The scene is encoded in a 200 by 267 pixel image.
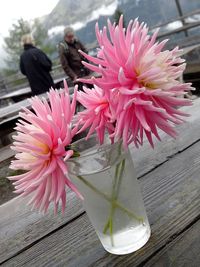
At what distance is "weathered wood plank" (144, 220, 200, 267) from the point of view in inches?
19.7

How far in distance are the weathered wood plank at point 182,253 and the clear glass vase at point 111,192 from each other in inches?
1.6

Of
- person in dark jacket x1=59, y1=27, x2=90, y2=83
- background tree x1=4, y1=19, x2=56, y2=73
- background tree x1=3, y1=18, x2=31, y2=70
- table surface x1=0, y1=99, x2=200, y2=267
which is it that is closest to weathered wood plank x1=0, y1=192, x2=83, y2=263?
table surface x1=0, y1=99, x2=200, y2=267

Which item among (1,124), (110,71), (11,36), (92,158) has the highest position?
(11,36)

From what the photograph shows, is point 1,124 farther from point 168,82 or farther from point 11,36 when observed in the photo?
point 11,36

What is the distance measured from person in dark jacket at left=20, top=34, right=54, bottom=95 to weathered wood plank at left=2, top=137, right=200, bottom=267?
3.49m

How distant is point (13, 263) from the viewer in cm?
65

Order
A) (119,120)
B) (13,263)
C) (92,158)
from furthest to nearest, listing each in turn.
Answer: (13,263) < (92,158) < (119,120)

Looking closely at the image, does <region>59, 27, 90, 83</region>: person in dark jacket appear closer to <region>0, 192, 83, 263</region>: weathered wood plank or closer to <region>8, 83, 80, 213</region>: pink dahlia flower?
<region>0, 192, 83, 263</region>: weathered wood plank

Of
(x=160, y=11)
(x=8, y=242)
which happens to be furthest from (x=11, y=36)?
(x=8, y=242)

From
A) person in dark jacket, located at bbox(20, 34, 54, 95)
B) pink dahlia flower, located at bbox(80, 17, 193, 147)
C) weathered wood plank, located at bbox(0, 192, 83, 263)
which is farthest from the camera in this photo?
person in dark jacket, located at bbox(20, 34, 54, 95)

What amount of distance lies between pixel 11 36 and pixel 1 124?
67.3 ft

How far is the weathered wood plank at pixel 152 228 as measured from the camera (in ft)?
1.83

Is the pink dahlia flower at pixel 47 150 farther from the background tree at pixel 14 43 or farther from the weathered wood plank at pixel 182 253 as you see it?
the background tree at pixel 14 43

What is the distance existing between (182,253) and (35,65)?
3.93 metres
